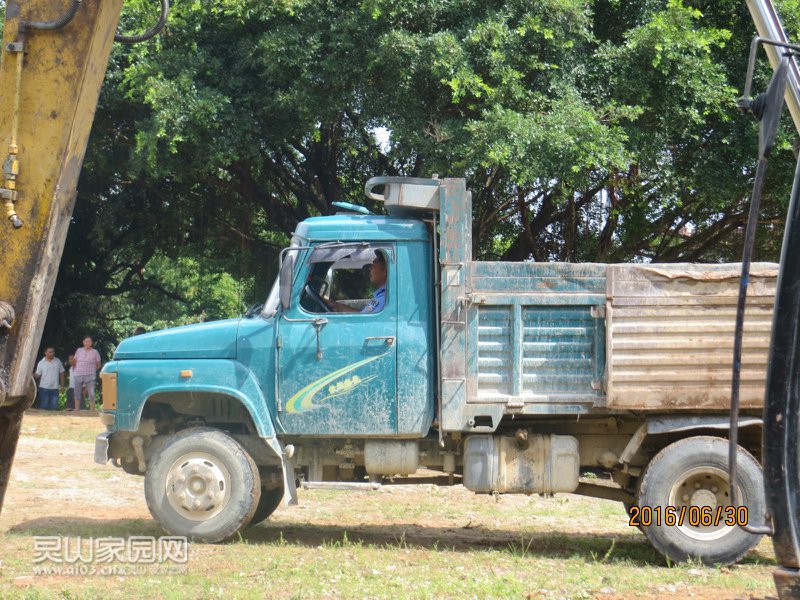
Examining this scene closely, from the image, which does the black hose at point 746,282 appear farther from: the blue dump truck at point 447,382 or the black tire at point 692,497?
the black tire at point 692,497

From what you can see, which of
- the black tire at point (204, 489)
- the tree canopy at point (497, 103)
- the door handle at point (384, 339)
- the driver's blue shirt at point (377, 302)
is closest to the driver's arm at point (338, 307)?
the driver's blue shirt at point (377, 302)

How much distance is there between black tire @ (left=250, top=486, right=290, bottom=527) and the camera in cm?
857

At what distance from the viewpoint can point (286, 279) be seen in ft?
25.4

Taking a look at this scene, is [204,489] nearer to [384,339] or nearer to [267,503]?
[267,503]

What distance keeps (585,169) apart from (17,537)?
8.91m

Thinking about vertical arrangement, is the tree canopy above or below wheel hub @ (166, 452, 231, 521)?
above

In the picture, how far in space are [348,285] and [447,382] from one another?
4.47ft

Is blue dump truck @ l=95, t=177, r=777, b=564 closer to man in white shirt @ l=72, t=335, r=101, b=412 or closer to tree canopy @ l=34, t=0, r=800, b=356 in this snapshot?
tree canopy @ l=34, t=0, r=800, b=356

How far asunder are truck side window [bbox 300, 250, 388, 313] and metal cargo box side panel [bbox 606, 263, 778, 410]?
191 cm

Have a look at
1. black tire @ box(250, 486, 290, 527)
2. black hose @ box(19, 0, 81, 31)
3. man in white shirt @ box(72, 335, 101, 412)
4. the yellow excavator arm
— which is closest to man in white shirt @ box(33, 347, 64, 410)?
man in white shirt @ box(72, 335, 101, 412)

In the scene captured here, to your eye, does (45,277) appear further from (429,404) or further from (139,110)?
(139,110)

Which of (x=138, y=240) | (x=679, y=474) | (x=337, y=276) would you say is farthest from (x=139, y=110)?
(x=679, y=474)

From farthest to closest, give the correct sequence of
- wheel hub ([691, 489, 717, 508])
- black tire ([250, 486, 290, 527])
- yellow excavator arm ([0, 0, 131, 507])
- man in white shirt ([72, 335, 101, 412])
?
man in white shirt ([72, 335, 101, 412]) → black tire ([250, 486, 290, 527]) → wheel hub ([691, 489, 717, 508]) → yellow excavator arm ([0, 0, 131, 507])

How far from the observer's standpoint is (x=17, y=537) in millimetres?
7758
